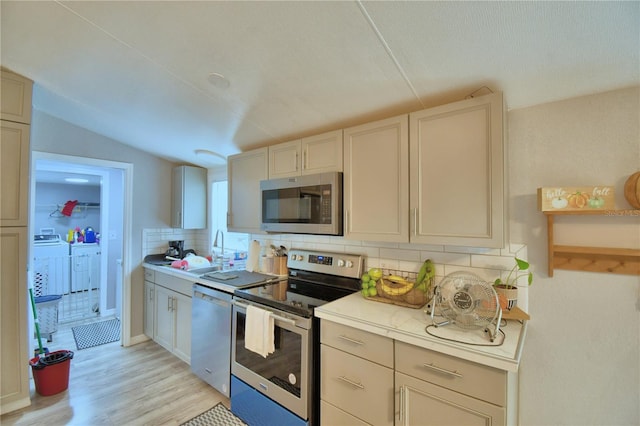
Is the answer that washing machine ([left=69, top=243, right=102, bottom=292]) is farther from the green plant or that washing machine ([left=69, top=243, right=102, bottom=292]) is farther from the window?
the green plant

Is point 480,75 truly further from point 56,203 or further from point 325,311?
point 56,203

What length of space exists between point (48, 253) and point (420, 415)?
6528 mm

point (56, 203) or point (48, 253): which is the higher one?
point (56, 203)

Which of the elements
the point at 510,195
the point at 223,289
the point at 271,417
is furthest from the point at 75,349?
the point at 510,195

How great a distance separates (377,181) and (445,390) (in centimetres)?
113

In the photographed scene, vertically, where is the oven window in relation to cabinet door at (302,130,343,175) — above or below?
below

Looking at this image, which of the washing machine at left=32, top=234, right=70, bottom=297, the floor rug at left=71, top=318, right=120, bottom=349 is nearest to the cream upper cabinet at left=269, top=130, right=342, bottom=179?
the floor rug at left=71, top=318, right=120, bottom=349

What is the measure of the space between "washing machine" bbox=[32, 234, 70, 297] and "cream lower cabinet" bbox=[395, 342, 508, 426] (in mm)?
5717

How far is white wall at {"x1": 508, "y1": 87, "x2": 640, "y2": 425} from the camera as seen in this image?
1274 millimetres

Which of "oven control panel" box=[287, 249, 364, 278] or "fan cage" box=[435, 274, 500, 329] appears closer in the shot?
"fan cage" box=[435, 274, 500, 329]

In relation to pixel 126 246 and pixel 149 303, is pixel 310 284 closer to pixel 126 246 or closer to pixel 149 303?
pixel 149 303

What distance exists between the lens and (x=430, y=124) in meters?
1.52

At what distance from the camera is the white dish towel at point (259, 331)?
5.73 ft

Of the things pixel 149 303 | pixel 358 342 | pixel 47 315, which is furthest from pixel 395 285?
pixel 47 315
